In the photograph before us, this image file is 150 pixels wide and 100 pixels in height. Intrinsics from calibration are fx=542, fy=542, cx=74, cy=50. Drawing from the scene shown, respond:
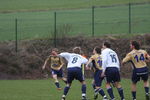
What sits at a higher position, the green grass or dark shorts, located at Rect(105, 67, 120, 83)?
the green grass

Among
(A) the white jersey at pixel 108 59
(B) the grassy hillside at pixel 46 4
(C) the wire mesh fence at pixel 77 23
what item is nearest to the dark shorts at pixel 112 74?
(A) the white jersey at pixel 108 59

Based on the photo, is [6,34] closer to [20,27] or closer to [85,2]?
[20,27]

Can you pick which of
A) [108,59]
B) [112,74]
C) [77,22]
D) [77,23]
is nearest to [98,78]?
[112,74]

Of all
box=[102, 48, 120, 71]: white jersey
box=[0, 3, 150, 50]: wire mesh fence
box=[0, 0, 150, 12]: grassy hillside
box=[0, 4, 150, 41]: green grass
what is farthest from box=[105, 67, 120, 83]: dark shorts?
box=[0, 0, 150, 12]: grassy hillside

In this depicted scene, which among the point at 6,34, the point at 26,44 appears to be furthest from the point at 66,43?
the point at 6,34

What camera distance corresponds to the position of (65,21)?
41156 mm

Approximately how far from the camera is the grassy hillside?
4928cm

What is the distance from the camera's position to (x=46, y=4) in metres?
52.3

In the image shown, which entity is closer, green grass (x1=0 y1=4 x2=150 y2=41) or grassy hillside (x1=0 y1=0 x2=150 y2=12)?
green grass (x1=0 y1=4 x2=150 y2=41)

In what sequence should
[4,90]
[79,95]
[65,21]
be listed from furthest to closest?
[65,21]
[4,90]
[79,95]

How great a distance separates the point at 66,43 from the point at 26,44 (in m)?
2.65

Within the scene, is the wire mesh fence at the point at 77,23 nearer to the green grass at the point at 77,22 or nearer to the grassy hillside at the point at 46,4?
the green grass at the point at 77,22

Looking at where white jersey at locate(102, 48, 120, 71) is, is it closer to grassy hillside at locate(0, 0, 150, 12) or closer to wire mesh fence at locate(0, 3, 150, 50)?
wire mesh fence at locate(0, 3, 150, 50)

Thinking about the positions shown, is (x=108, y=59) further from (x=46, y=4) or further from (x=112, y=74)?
(x=46, y=4)
